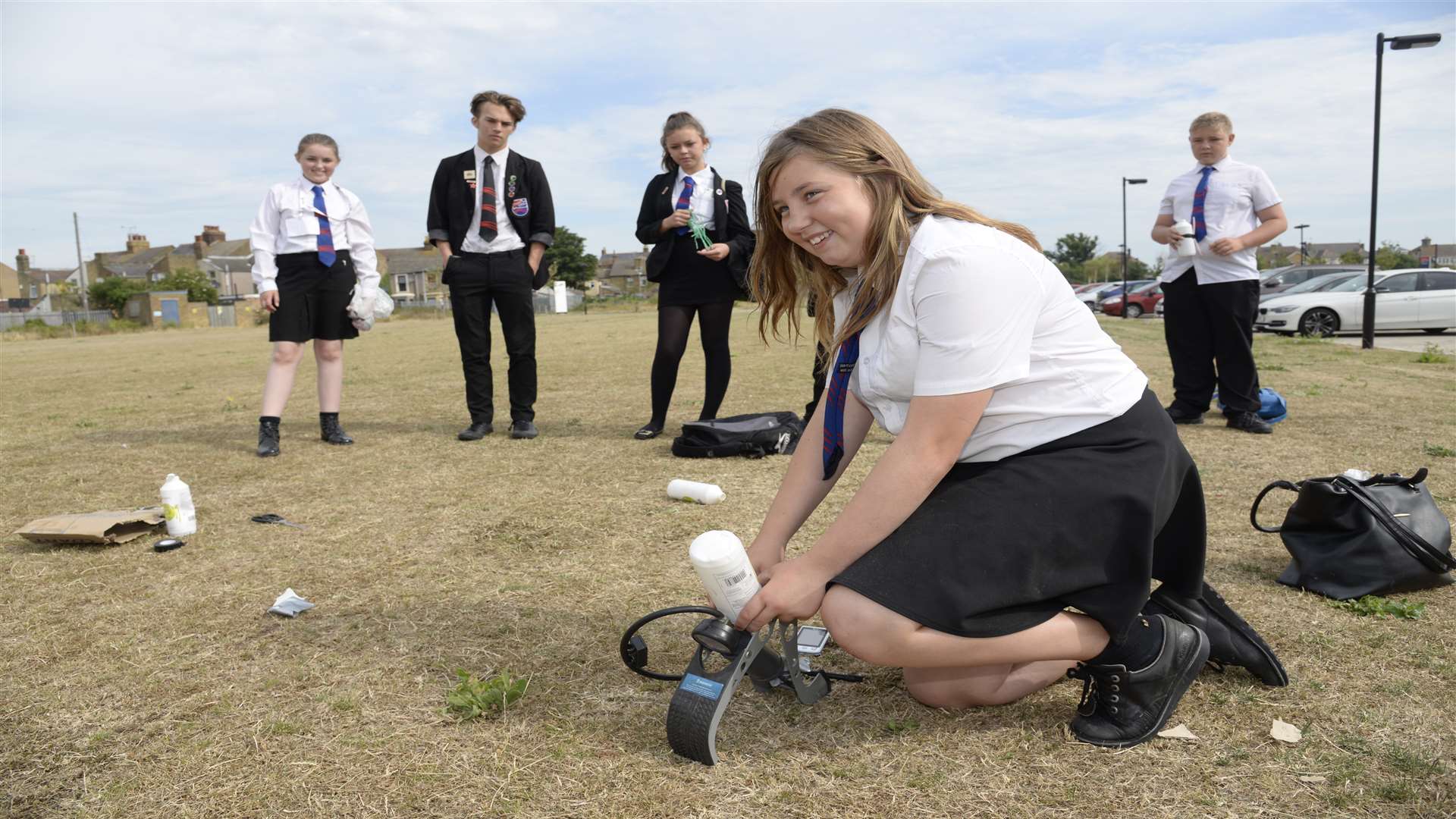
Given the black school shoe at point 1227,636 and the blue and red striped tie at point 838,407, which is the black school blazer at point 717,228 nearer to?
the blue and red striped tie at point 838,407

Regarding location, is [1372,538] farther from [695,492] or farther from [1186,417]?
[1186,417]

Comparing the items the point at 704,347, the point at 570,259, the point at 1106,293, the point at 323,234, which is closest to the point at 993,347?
the point at 704,347

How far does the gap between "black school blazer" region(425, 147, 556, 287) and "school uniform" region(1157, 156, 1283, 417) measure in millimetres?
4090

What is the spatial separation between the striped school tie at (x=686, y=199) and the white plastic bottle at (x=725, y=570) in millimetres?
4077

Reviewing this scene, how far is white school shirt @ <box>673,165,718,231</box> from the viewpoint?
597 cm

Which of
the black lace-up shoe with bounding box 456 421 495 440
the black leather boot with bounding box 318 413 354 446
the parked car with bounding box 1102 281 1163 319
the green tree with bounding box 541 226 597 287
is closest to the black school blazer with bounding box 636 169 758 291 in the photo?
the black lace-up shoe with bounding box 456 421 495 440

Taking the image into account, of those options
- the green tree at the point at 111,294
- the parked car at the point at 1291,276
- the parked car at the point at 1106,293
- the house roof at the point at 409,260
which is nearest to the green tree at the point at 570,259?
the house roof at the point at 409,260

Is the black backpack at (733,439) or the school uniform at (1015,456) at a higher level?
the school uniform at (1015,456)

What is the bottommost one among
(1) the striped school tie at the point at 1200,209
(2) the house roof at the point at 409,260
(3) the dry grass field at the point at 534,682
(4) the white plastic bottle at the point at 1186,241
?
(3) the dry grass field at the point at 534,682

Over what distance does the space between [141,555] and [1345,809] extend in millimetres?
4057

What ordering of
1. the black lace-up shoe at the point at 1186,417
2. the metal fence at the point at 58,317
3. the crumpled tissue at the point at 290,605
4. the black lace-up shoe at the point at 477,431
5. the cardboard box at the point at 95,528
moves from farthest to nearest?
the metal fence at the point at 58,317
the black lace-up shoe at the point at 477,431
the black lace-up shoe at the point at 1186,417
the cardboard box at the point at 95,528
the crumpled tissue at the point at 290,605

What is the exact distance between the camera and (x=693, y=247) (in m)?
5.98

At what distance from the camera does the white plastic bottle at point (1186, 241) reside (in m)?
6.07

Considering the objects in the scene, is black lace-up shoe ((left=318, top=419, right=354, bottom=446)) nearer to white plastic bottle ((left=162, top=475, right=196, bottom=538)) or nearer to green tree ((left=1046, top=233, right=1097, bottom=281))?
white plastic bottle ((left=162, top=475, right=196, bottom=538))
